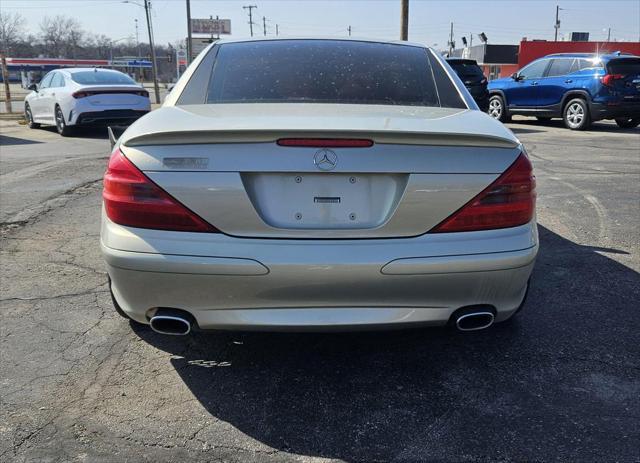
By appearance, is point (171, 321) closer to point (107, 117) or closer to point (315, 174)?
point (315, 174)

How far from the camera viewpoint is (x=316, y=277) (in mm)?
2398

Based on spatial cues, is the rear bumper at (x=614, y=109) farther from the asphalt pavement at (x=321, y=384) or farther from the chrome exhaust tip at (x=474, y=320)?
the chrome exhaust tip at (x=474, y=320)

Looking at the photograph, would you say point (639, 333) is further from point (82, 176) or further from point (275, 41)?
point (82, 176)

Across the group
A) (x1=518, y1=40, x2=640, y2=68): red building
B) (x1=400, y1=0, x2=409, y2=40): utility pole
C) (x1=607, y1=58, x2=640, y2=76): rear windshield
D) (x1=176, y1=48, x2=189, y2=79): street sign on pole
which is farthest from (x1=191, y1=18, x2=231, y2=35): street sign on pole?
(x1=607, y1=58, x2=640, y2=76): rear windshield

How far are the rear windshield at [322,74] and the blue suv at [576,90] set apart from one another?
12.4 meters

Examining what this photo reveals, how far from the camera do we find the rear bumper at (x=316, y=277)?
2.40 meters

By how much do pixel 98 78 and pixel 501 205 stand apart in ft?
43.6

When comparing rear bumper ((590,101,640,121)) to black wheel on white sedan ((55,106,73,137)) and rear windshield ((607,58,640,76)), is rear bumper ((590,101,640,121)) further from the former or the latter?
black wheel on white sedan ((55,106,73,137))

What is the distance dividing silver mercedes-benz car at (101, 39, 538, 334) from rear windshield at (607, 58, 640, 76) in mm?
13520

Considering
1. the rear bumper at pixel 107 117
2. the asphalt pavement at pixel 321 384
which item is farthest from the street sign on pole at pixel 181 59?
the asphalt pavement at pixel 321 384

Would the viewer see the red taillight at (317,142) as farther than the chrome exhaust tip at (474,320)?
No

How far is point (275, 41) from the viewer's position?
146 inches

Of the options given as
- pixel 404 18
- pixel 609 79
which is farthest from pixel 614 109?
pixel 404 18

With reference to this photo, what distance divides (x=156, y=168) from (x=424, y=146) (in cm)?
114
